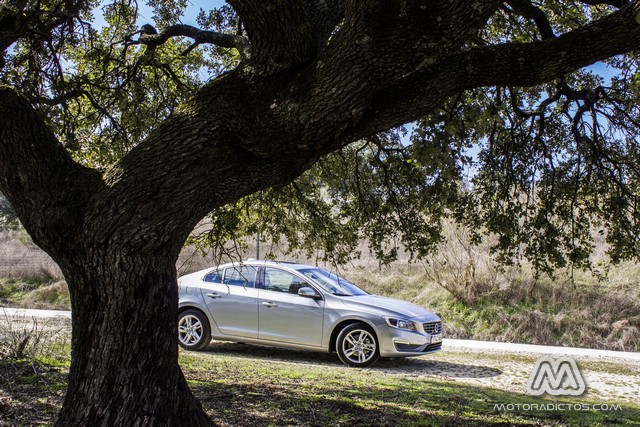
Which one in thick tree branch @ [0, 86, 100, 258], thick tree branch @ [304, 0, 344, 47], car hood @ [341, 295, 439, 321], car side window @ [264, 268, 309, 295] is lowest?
car hood @ [341, 295, 439, 321]

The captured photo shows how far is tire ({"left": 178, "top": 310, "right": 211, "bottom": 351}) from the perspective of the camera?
10250 mm

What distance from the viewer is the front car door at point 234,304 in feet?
33.0

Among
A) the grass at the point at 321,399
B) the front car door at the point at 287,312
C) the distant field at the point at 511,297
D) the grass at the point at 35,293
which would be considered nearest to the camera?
the grass at the point at 321,399

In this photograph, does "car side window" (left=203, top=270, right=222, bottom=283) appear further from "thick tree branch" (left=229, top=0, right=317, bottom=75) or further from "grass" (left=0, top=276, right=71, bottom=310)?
"grass" (left=0, top=276, right=71, bottom=310)

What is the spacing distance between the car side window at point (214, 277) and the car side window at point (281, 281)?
0.98 m

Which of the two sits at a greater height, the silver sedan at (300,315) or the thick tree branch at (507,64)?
the thick tree branch at (507,64)

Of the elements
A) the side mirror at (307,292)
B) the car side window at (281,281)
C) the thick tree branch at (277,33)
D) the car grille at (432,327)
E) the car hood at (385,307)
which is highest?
the thick tree branch at (277,33)

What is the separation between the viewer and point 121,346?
3.83m

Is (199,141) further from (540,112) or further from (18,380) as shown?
(540,112)

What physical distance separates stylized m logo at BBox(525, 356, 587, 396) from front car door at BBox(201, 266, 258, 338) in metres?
4.88

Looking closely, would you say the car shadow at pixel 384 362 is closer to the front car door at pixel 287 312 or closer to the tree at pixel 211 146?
the front car door at pixel 287 312

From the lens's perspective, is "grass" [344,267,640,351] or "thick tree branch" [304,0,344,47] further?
"grass" [344,267,640,351]

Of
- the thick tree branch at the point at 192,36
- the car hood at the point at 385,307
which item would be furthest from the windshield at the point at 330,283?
the thick tree branch at the point at 192,36

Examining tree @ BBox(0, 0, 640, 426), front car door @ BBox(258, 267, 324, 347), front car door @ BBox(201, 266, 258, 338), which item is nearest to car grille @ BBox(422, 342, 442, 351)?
front car door @ BBox(258, 267, 324, 347)
